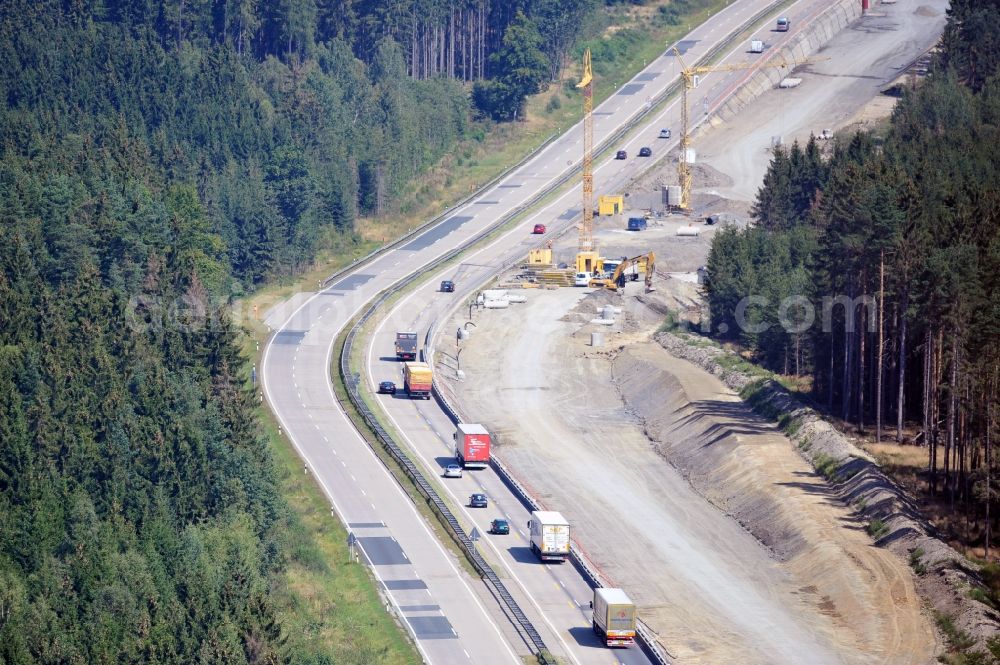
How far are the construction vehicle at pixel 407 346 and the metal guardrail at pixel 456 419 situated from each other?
4.59 meters

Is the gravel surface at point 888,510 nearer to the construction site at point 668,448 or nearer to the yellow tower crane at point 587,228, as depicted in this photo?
the construction site at point 668,448

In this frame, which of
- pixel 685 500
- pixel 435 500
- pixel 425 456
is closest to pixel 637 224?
pixel 425 456

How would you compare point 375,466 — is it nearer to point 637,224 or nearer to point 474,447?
point 474,447

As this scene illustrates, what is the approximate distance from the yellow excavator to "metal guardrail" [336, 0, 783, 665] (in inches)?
707

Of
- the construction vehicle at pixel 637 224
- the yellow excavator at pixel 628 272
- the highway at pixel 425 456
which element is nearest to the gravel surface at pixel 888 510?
the highway at pixel 425 456

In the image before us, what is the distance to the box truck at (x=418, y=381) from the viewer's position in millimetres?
122750

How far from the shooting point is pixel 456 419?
118375 millimetres

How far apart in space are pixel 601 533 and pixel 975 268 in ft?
90.3

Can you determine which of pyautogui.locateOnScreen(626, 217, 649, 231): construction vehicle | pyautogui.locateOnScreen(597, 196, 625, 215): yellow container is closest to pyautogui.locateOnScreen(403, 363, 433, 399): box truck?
pyautogui.locateOnScreen(626, 217, 649, 231): construction vehicle

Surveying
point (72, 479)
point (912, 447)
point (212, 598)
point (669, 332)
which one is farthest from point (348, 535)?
point (669, 332)

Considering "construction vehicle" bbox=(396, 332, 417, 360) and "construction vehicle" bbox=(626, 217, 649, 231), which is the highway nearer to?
"construction vehicle" bbox=(396, 332, 417, 360)

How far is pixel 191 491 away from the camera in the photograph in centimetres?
10375

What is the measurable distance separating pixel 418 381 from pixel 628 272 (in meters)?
39.1

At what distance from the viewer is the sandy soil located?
8206 cm
